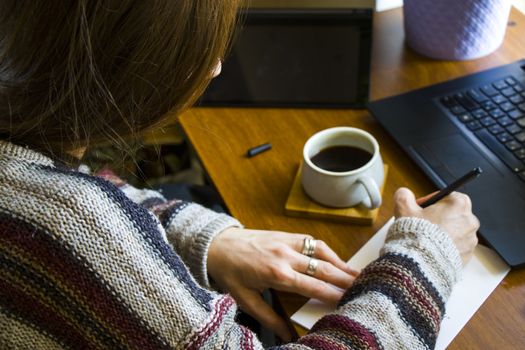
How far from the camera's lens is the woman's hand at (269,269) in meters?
0.76

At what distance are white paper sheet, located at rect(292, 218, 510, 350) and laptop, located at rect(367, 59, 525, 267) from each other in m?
0.02

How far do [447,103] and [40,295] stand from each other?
62cm

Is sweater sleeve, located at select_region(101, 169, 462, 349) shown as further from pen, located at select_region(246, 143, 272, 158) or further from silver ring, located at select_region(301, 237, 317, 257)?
pen, located at select_region(246, 143, 272, 158)

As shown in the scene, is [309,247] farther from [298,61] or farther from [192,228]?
[298,61]

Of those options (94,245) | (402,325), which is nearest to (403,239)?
(402,325)

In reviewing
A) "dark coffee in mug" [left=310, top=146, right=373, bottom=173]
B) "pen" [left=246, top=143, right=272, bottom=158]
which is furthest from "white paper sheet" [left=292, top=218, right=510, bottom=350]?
"pen" [left=246, top=143, right=272, bottom=158]

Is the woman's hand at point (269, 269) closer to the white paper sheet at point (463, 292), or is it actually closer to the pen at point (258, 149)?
the white paper sheet at point (463, 292)

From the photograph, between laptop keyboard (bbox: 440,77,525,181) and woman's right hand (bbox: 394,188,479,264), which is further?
laptop keyboard (bbox: 440,77,525,181)

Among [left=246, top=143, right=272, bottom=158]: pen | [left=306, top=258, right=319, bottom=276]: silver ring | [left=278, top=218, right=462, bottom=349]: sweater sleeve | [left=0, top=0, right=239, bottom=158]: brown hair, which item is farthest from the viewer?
[left=246, top=143, right=272, bottom=158]: pen

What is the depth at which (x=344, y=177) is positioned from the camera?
806 millimetres

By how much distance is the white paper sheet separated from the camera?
713 mm

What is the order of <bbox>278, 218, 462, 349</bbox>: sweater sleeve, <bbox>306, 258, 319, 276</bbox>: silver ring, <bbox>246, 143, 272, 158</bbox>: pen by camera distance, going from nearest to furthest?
<bbox>278, 218, 462, 349</bbox>: sweater sleeve < <bbox>306, 258, 319, 276</bbox>: silver ring < <bbox>246, 143, 272, 158</bbox>: pen

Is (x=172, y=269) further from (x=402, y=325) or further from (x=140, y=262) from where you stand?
(x=402, y=325)

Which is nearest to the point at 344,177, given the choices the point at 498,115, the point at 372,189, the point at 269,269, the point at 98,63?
the point at 372,189
